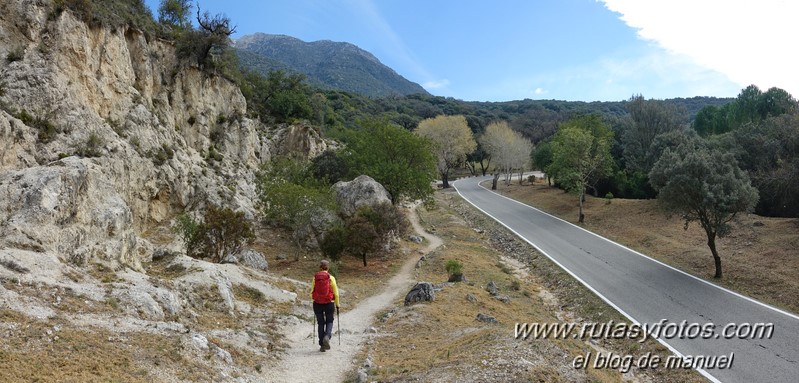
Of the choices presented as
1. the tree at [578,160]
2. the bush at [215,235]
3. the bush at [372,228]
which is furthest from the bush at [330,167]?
the tree at [578,160]

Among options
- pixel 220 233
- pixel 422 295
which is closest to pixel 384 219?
pixel 220 233

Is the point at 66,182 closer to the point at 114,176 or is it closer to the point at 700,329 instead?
the point at 114,176

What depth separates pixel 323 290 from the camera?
11.2 m

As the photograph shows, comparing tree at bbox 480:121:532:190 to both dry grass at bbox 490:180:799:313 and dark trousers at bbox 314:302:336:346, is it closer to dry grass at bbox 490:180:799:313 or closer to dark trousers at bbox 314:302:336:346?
dry grass at bbox 490:180:799:313

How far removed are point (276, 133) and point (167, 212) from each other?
22098mm

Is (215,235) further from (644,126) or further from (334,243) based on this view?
(644,126)

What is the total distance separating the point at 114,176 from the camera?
21.0m

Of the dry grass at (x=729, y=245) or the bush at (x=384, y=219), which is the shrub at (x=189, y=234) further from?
the dry grass at (x=729, y=245)

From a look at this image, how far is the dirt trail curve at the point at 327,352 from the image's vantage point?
31.4ft

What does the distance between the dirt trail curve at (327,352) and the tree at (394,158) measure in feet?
60.4

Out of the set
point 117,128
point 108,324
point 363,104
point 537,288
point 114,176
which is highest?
point 363,104

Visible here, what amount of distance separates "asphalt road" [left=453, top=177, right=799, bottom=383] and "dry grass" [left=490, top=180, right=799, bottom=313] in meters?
1.17

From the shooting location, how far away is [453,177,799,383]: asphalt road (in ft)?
40.9

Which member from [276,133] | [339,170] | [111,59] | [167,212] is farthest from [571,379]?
[276,133]
